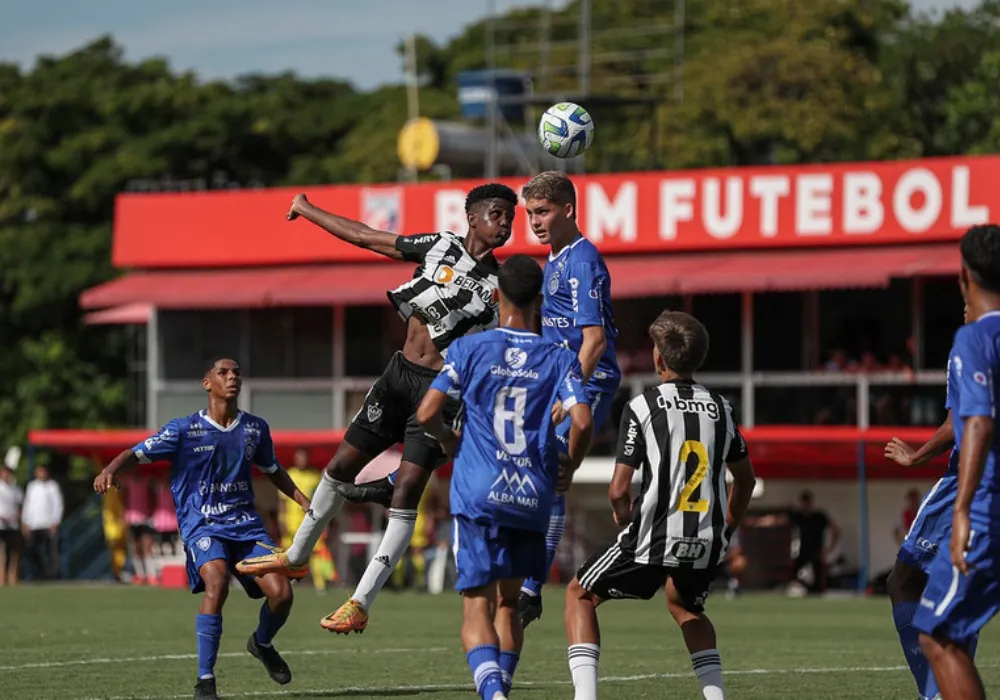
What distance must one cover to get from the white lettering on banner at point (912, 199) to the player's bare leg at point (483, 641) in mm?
24748

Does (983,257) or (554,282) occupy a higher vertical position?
(983,257)

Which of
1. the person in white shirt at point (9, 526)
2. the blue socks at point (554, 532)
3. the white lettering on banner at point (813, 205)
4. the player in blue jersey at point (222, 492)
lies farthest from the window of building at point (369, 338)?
the blue socks at point (554, 532)

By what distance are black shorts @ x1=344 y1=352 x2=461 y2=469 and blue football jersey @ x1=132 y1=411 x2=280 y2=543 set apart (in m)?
1.14

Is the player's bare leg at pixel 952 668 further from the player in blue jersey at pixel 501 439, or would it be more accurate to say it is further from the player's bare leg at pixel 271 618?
the player's bare leg at pixel 271 618

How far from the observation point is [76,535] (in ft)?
127

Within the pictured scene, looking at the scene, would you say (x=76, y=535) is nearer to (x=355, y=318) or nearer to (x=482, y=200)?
(x=355, y=318)

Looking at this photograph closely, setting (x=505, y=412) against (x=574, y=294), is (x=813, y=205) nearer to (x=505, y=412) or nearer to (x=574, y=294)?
(x=574, y=294)

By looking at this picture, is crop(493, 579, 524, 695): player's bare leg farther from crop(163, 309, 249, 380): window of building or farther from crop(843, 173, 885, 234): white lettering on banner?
crop(163, 309, 249, 380): window of building

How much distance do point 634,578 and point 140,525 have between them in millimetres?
27206

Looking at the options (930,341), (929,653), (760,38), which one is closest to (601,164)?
(760,38)

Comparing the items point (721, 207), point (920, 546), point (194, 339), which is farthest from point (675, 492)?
point (194, 339)

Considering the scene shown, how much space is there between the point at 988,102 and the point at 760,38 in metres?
7.38

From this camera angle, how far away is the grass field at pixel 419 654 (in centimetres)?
1208

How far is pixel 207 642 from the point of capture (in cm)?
1164
